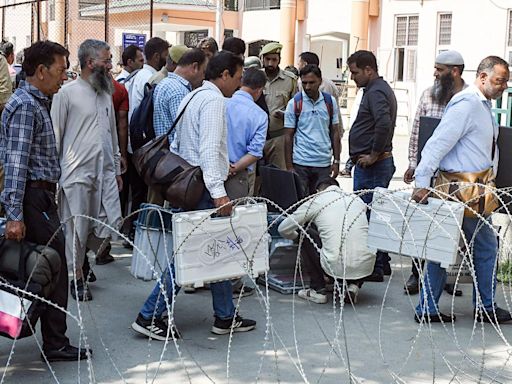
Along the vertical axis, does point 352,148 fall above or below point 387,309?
above

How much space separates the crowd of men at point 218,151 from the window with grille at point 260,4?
24578mm

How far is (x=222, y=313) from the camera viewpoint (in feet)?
18.6

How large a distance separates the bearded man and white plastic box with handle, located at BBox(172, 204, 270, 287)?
1165 mm

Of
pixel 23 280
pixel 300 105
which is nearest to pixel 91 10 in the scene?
pixel 300 105

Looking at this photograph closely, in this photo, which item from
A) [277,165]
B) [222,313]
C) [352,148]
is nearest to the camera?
[222,313]

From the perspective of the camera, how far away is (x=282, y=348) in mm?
5559

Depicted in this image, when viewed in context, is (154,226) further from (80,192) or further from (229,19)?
(229,19)

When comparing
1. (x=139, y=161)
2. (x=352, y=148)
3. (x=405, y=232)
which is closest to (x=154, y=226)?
(x=139, y=161)

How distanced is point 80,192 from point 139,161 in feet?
2.05

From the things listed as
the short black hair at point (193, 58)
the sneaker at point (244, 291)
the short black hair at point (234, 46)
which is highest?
the short black hair at point (234, 46)

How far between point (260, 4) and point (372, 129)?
88.4ft

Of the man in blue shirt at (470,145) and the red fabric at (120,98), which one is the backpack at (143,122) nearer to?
the red fabric at (120,98)

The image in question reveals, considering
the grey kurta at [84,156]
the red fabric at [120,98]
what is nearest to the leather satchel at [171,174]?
the grey kurta at [84,156]

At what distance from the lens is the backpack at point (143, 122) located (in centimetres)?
706
